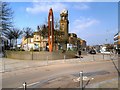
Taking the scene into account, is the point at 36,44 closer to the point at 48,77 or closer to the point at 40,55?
the point at 40,55

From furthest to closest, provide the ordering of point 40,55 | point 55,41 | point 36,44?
point 36,44
point 55,41
point 40,55

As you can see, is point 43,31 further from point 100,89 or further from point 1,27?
point 100,89

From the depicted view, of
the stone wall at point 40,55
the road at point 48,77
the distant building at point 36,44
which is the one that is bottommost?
the road at point 48,77

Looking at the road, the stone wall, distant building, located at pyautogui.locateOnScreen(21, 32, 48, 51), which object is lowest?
the road

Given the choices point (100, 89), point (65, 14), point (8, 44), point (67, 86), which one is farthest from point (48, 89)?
point (65, 14)

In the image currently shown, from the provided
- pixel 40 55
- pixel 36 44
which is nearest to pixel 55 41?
pixel 36 44

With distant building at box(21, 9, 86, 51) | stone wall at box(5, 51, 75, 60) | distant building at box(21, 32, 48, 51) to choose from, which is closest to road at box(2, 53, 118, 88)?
stone wall at box(5, 51, 75, 60)

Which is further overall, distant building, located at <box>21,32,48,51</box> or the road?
distant building, located at <box>21,32,48,51</box>

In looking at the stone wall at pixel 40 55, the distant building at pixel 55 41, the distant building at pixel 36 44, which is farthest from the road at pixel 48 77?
the distant building at pixel 36 44

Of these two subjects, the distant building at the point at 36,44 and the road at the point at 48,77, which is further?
the distant building at the point at 36,44

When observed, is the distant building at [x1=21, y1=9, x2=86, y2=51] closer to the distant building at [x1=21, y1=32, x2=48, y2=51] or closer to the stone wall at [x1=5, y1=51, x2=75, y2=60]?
the distant building at [x1=21, y1=32, x2=48, y2=51]

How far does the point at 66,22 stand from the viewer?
12800 centimetres

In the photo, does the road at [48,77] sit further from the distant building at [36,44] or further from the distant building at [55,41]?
the distant building at [36,44]

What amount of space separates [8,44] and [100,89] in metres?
63.5
